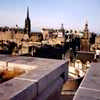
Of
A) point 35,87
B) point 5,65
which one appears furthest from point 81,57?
point 35,87

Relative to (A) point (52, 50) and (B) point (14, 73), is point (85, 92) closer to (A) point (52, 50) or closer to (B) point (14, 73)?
(B) point (14, 73)

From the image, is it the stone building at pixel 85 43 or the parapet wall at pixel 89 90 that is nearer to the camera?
the parapet wall at pixel 89 90

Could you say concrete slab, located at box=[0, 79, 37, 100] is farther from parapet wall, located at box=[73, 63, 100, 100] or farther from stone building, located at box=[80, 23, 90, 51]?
stone building, located at box=[80, 23, 90, 51]

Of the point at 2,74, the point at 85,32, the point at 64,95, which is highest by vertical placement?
the point at 85,32

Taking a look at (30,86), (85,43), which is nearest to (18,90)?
(30,86)

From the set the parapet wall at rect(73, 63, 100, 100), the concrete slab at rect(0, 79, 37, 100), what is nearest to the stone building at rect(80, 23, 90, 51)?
the parapet wall at rect(73, 63, 100, 100)

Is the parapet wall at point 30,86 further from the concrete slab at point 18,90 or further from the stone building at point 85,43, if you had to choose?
the stone building at point 85,43

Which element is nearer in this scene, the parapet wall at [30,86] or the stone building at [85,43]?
the parapet wall at [30,86]

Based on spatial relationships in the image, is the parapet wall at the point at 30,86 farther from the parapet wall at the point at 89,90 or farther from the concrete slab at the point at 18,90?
the parapet wall at the point at 89,90

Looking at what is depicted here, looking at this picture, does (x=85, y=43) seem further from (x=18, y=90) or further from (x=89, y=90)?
(x=18, y=90)

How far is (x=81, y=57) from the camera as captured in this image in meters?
11.3

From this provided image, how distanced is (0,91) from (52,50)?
1934 centimetres

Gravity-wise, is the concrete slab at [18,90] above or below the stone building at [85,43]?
below

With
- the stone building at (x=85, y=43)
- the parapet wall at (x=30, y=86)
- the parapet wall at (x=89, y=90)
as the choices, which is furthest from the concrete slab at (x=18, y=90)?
the stone building at (x=85, y=43)
